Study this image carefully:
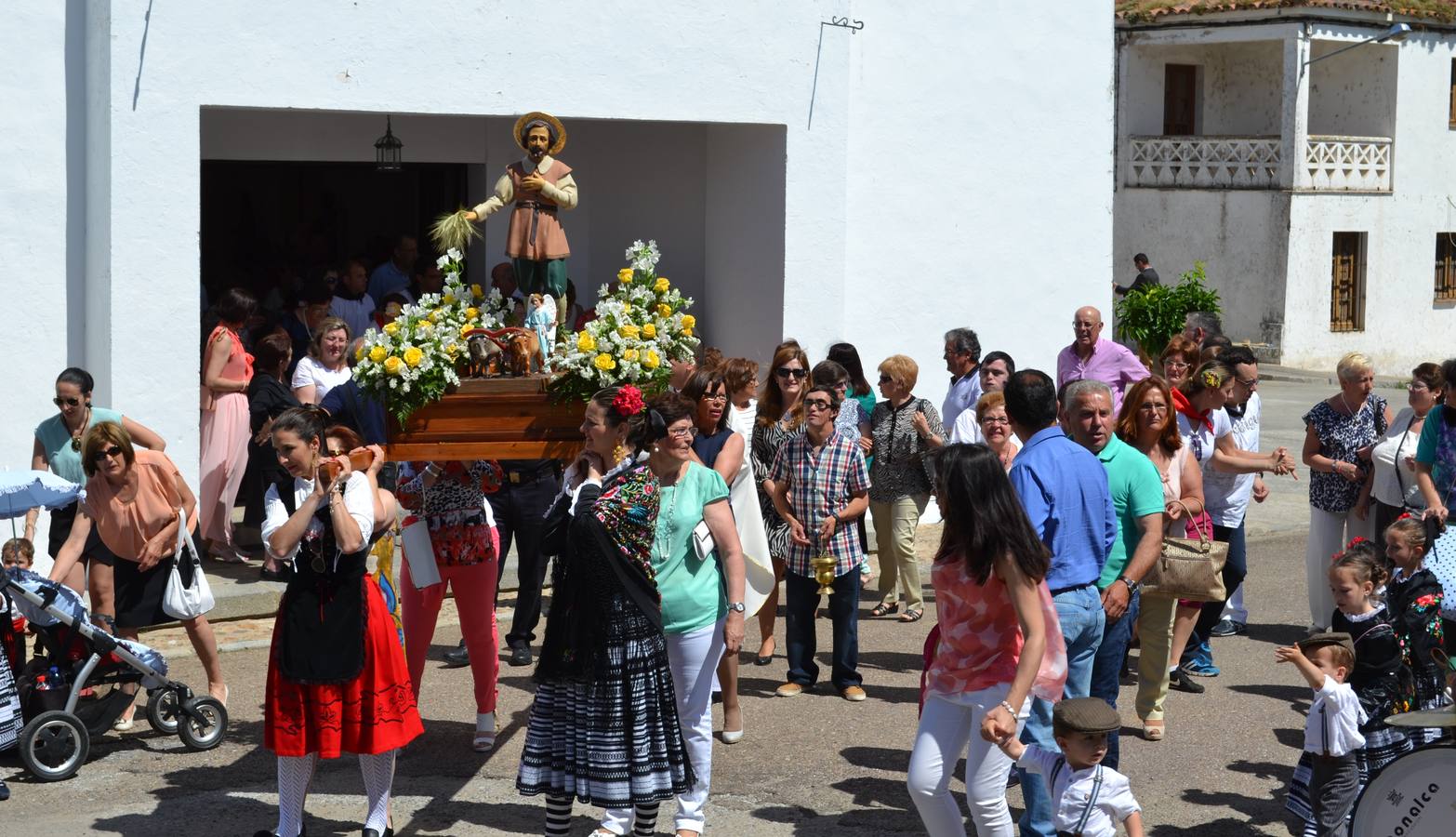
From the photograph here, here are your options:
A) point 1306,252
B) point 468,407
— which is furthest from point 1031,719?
point 1306,252

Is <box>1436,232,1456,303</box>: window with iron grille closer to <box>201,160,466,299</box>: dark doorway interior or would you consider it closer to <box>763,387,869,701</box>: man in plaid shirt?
<box>201,160,466,299</box>: dark doorway interior

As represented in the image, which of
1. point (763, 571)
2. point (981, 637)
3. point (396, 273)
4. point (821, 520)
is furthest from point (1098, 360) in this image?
point (981, 637)

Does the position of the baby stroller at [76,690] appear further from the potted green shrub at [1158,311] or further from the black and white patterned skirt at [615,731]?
the potted green shrub at [1158,311]

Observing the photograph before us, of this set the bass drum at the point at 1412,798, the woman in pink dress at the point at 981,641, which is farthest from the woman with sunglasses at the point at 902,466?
the bass drum at the point at 1412,798

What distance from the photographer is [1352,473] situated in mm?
9938

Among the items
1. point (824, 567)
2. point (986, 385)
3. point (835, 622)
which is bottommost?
point (835, 622)

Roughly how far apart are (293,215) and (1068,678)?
1326 cm

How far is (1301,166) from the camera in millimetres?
29078

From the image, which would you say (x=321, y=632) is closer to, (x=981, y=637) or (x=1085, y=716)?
(x=981, y=637)

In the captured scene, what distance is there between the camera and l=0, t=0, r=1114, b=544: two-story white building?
34.2 ft

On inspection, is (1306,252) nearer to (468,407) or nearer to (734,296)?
(734,296)

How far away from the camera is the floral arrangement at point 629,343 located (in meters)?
7.24

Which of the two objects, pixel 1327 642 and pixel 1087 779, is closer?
pixel 1087 779

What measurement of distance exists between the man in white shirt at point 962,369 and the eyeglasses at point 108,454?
5.10m
